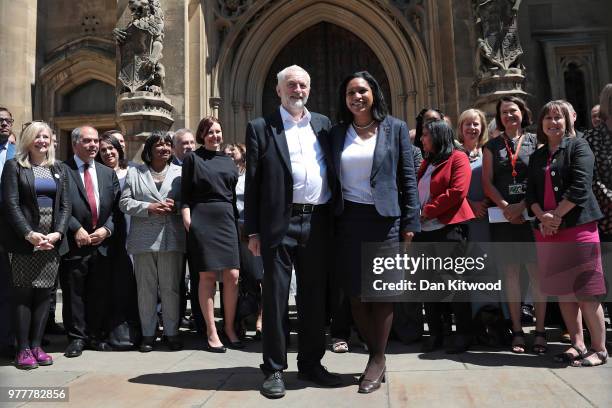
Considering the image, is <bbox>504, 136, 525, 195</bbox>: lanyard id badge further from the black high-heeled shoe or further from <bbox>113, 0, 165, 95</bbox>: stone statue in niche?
<bbox>113, 0, 165, 95</bbox>: stone statue in niche

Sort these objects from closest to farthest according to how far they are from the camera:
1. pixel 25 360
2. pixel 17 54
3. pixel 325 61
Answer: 1. pixel 25 360
2. pixel 325 61
3. pixel 17 54

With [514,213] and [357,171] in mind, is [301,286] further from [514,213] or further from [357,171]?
[514,213]

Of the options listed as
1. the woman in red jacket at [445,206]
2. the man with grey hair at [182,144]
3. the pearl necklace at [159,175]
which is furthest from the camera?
the man with grey hair at [182,144]

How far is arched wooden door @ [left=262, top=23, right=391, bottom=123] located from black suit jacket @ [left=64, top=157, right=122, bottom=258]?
671 centimetres

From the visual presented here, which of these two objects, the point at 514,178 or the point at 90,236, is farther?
the point at 90,236

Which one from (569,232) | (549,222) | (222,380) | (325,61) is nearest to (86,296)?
(222,380)

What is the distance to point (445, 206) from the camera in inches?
161

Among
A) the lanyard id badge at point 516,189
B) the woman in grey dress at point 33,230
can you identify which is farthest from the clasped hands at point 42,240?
the lanyard id badge at point 516,189

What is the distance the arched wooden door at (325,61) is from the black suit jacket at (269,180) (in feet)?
25.4

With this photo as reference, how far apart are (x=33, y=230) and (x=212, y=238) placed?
4.40 feet

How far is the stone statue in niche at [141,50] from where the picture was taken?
9273mm

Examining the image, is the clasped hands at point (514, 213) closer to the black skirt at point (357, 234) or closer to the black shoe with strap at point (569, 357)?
the black shoe with strap at point (569, 357)

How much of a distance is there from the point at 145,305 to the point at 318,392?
2088 millimetres

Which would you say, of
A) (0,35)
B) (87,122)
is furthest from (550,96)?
(0,35)
